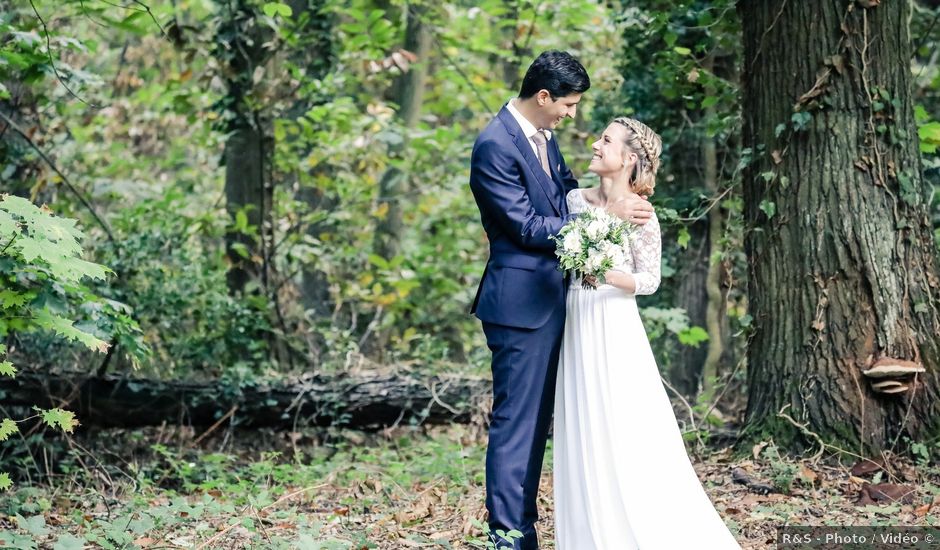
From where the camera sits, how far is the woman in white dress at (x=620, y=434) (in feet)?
13.2

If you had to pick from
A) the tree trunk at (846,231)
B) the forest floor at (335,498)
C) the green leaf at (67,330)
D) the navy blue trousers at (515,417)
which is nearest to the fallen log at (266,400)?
the forest floor at (335,498)

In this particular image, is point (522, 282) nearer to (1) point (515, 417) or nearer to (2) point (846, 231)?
(1) point (515, 417)

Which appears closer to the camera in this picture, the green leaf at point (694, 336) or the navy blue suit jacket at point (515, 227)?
the navy blue suit jacket at point (515, 227)

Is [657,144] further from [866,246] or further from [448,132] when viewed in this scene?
[448,132]

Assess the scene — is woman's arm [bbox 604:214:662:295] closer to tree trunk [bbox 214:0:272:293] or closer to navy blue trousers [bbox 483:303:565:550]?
navy blue trousers [bbox 483:303:565:550]

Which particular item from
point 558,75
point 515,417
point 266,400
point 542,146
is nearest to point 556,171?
point 542,146

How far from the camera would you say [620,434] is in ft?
13.3

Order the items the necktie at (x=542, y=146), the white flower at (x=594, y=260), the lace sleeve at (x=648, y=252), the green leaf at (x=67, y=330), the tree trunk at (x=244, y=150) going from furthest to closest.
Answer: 1. the tree trunk at (x=244, y=150)
2. the necktie at (x=542, y=146)
3. the lace sleeve at (x=648, y=252)
4. the green leaf at (x=67, y=330)
5. the white flower at (x=594, y=260)

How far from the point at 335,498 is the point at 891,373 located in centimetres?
328

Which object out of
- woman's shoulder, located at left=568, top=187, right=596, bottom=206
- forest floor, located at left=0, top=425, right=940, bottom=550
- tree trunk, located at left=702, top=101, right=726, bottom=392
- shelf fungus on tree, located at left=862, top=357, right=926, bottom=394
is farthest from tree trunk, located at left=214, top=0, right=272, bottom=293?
shelf fungus on tree, located at left=862, top=357, right=926, bottom=394

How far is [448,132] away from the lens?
873 centimetres

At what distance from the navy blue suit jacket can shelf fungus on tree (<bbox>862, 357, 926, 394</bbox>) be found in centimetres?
203

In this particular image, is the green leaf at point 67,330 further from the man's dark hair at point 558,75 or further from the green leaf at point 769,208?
the green leaf at point 769,208

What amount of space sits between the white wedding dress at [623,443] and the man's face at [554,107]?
628 millimetres
